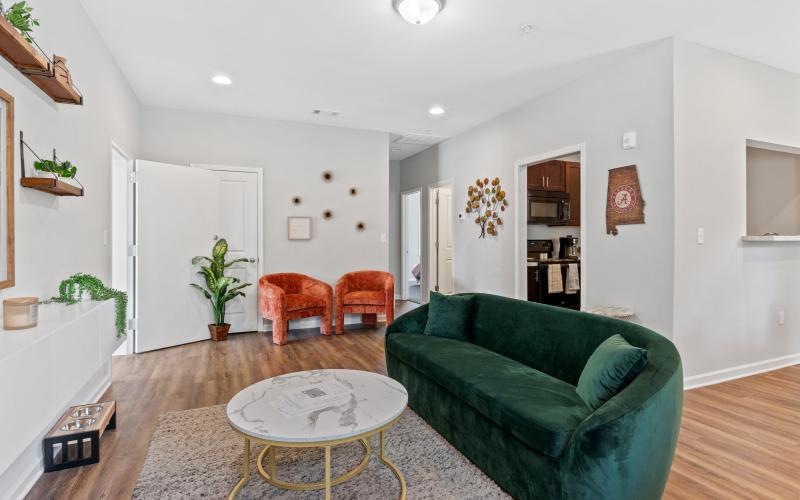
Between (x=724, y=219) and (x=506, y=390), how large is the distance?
2.73m

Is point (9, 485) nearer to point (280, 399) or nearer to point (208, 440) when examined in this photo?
point (208, 440)

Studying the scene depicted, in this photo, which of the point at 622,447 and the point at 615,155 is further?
the point at 615,155

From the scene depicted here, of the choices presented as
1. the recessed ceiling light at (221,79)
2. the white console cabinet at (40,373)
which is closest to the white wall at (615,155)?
the recessed ceiling light at (221,79)

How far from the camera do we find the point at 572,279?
575 centimetres

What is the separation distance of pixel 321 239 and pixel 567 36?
3.61 meters

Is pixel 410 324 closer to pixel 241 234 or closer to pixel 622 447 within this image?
pixel 622 447

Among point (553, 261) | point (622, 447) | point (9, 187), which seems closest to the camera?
point (622, 447)

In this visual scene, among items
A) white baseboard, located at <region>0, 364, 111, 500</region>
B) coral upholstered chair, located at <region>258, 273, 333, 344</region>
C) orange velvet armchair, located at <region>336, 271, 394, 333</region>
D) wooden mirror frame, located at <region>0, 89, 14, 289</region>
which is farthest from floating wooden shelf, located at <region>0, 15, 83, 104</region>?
orange velvet armchair, located at <region>336, 271, 394, 333</region>

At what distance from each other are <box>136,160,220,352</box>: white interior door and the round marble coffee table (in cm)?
296

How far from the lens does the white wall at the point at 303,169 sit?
4.99m

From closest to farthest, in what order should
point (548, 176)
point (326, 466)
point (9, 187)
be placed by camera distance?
point (326, 466) < point (9, 187) < point (548, 176)

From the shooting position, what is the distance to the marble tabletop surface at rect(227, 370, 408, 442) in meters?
1.57

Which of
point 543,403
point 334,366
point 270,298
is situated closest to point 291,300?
point 270,298

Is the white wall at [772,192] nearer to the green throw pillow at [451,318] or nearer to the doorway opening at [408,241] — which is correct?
the green throw pillow at [451,318]
